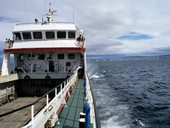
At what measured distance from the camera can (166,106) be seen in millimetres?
22891

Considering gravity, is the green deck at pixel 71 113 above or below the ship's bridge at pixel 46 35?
below

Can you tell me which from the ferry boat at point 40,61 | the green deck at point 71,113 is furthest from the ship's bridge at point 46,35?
the green deck at point 71,113

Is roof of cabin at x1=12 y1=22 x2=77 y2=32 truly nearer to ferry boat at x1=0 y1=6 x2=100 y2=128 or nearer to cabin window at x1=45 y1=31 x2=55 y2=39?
ferry boat at x1=0 y1=6 x2=100 y2=128

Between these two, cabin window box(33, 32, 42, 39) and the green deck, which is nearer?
the green deck

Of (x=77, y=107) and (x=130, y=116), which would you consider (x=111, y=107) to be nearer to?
(x=130, y=116)

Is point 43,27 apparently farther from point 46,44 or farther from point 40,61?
point 40,61

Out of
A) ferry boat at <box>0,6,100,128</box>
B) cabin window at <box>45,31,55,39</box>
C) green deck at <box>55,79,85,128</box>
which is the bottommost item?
green deck at <box>55,79,85,128</box>

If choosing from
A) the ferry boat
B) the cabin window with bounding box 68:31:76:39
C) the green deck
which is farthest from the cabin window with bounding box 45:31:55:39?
the green deck

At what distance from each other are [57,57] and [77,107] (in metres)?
11.8

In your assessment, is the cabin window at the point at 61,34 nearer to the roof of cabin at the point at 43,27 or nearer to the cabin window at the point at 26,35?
the roof of cabin at the point at 43,27

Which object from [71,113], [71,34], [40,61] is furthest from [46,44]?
[71,113]

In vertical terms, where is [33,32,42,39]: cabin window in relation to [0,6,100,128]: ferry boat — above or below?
above

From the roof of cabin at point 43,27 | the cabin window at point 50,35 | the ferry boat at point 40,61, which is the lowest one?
the ferry boat at point 40,61

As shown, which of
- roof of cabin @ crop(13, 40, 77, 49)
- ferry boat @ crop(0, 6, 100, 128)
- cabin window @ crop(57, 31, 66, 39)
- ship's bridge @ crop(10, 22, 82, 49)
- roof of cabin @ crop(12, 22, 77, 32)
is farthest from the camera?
cabin window @ crop(57, 31, 66, 39)
